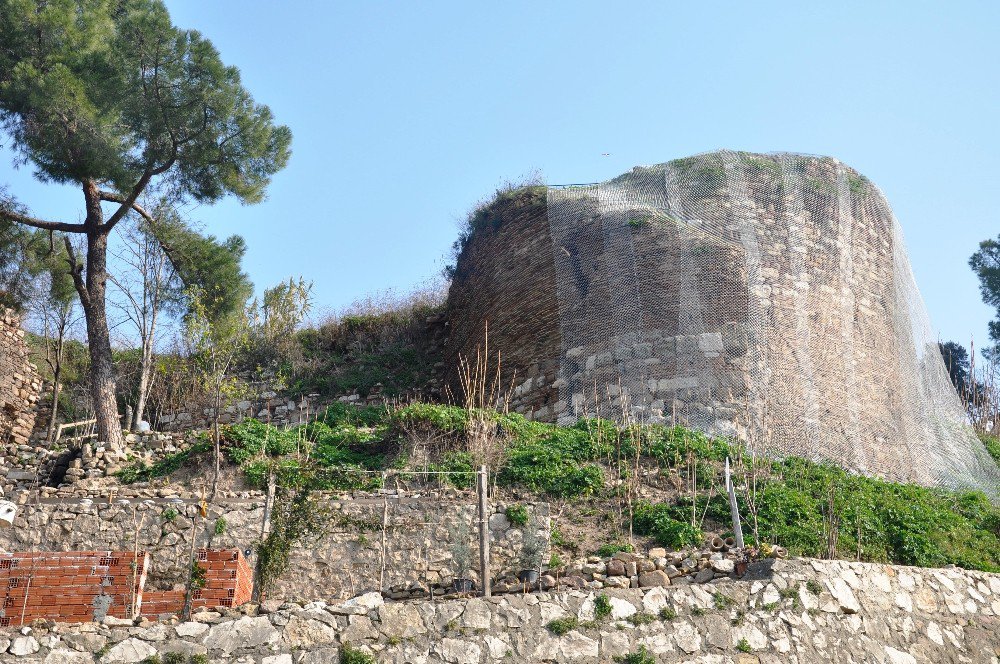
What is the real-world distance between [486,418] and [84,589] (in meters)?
4.95

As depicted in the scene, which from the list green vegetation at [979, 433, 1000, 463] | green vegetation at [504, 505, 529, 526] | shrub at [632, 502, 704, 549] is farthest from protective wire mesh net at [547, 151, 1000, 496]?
green vegetation at [504, 505, 529, 526]

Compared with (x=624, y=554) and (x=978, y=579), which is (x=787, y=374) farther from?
(x=624, y=554)

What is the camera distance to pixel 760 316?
490 inches

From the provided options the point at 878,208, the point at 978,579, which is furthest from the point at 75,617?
the point at 878,208

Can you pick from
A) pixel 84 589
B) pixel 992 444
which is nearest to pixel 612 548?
pixel 84 589

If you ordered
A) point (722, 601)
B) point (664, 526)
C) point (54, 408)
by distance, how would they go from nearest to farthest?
point (722, 601), point (664, 526), point (54, 408)

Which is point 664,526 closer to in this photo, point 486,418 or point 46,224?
point 486,418

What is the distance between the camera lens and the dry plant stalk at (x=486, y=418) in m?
9.73

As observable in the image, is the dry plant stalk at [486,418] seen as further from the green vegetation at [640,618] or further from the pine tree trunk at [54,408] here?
the pine tree trunk at [54,408]

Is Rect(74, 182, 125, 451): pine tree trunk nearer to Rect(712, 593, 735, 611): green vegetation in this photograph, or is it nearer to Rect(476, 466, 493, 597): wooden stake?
Rect(476, 466, 493, 597): wooden stake

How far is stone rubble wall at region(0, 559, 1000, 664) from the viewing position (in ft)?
18.1

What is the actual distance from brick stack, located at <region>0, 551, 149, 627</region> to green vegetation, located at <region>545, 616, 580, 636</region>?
8.15 feet

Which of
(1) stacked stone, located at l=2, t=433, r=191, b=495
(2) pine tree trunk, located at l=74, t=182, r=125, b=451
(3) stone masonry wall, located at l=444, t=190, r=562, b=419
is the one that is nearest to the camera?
(1) stacked stone, located at l=2, t=433, r=191, b=495

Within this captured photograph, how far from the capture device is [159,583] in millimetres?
7500
